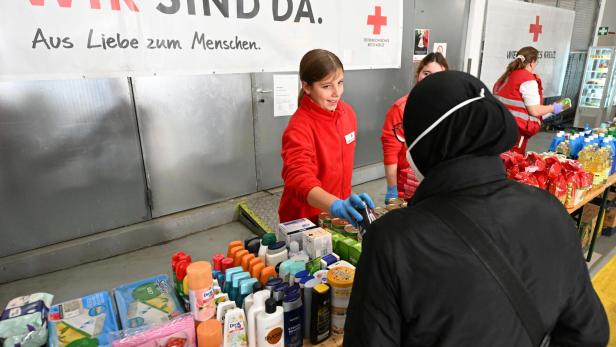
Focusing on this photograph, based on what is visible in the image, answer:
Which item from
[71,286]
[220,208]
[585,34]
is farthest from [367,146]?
[585,34]

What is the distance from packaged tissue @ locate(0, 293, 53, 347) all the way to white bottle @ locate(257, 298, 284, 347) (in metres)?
0.56

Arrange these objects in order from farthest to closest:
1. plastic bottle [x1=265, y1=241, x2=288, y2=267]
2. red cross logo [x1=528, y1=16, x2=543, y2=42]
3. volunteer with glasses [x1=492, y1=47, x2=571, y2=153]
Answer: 1. red cross logo [x1=528, y1=16, x2=543, y2=42]
2. volunteer with glasses [x1=492, y1=47, x2=571, y2=153]
3. plastic bottle [x1=265, y1=241, x2=288, y2=267]

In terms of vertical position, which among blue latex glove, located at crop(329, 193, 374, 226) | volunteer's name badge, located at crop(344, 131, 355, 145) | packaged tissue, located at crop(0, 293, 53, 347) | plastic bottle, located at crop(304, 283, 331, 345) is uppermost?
volunteer's name badge, located at crop(344, 131, 355, 145)

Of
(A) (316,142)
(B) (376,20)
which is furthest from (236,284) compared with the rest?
(B) (376,20)

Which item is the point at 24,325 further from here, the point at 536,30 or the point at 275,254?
the point at 536,30

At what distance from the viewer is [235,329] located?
101 centimetres

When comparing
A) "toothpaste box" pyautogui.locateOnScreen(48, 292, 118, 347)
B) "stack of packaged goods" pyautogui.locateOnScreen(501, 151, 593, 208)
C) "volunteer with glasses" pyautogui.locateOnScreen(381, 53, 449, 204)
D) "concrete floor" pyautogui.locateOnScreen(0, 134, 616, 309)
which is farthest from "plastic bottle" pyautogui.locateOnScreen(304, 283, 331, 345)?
"concrete floor" pyautogui.locateOnScreen(0, 134, 616, 309)

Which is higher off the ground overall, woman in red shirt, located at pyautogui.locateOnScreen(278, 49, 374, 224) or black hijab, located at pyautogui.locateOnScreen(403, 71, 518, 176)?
black hijab, located at pyautogui.locateOnScreen(403, 71, 518, 176)

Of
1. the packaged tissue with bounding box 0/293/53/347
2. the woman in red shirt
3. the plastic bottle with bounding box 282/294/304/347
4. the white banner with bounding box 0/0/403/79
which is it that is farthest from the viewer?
the white banner with bounding box 0/0/403/79

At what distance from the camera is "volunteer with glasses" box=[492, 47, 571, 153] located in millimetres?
3236

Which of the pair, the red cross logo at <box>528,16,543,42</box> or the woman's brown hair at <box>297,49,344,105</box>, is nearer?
the woman's brown hair at <box>297,49,344,105</box>

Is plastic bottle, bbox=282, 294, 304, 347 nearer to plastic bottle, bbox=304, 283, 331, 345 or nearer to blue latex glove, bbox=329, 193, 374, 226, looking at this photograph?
plastic bottle, bbox=304, 283, 331, 345

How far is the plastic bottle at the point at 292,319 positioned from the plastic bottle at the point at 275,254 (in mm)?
225

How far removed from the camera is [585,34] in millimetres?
7156
